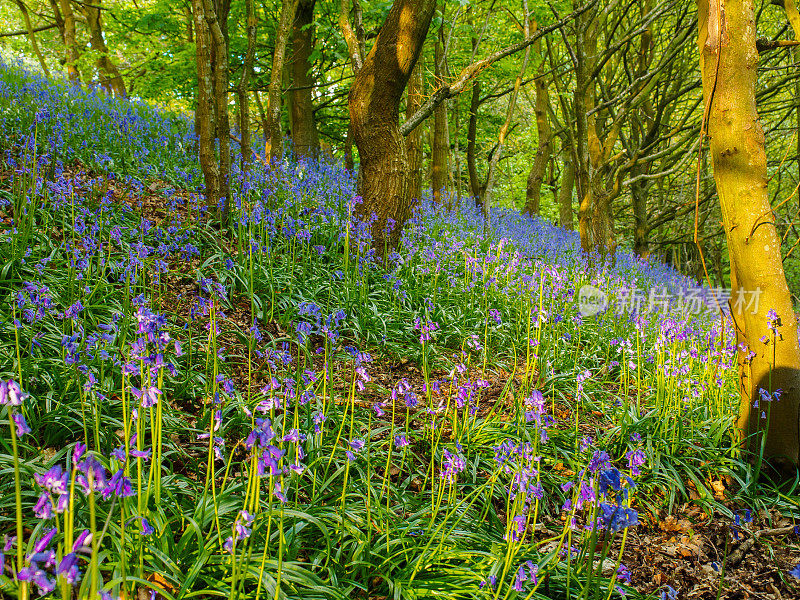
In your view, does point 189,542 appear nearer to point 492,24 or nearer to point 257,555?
point 257,555

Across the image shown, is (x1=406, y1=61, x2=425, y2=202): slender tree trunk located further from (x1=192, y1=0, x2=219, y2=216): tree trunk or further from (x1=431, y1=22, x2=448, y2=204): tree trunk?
(x1=192, y1=0, x2=219, y2=216): tree trunk

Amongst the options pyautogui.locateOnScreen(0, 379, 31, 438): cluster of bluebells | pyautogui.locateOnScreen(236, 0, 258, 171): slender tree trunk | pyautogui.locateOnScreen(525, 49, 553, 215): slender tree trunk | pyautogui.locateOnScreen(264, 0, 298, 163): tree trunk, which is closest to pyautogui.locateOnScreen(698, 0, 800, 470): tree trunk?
pyautogui.locateOnScreen(0, 379, 31, 438): cluster of bluebells

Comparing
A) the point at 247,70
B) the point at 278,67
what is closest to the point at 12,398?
the point at 278,67

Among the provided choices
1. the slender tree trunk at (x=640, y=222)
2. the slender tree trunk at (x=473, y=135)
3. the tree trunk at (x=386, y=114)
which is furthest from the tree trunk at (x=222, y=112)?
the slender tree trunk at (x=640, y=222)

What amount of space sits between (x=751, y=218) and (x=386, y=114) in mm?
3559

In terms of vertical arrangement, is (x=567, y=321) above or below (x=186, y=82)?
below

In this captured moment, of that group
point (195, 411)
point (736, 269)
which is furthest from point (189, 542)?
point (736, 269)

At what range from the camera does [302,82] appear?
8789mm

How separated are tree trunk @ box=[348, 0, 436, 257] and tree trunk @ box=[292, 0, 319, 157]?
3.62m

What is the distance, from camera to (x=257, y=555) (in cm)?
175

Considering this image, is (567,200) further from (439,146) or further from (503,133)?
(503,133)

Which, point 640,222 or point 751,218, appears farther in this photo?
point 640,222

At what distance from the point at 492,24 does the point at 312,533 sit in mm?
13092

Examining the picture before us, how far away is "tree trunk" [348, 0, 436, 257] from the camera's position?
5066 millimetres
